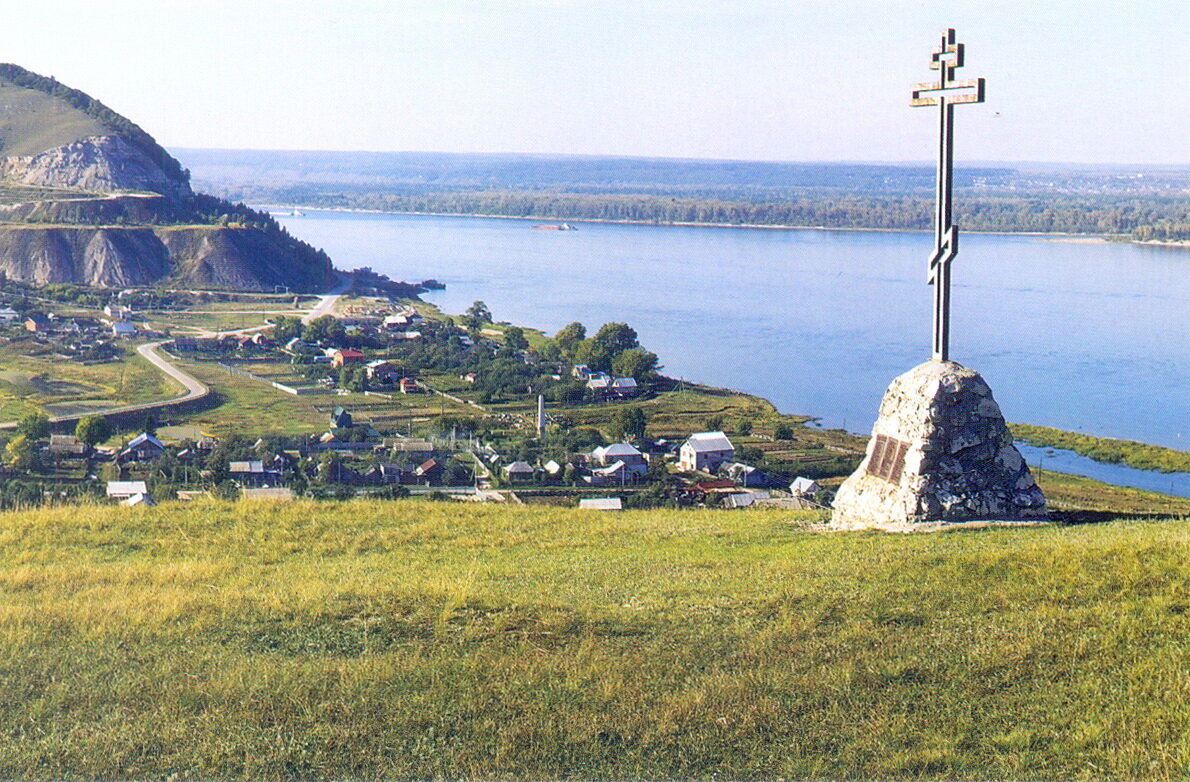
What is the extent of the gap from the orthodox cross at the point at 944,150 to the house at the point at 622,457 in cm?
1256

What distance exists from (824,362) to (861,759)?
107ft

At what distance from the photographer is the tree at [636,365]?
1271 inches

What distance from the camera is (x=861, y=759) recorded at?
4.18 m

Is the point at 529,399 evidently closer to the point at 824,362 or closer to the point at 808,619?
the point at 824,362

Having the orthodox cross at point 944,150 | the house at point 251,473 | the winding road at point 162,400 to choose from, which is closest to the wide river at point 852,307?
the winding road at point 162,400

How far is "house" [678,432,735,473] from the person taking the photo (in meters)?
21.9

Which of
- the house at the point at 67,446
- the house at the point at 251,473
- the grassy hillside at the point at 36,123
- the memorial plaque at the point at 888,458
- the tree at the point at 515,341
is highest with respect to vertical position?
the grassy hillside at the point at 36,123

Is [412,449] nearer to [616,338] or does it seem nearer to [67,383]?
[67,383]

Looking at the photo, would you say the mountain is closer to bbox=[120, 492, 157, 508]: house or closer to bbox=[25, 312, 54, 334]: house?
bbox=[25, 312, 54, 334]: house

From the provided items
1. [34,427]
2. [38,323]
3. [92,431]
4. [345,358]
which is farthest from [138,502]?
[38,323]

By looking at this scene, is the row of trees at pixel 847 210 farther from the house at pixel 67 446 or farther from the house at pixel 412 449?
the house at pixel 67 446

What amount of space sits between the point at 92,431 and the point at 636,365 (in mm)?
14475

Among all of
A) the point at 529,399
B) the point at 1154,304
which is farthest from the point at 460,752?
the point at 1154,304

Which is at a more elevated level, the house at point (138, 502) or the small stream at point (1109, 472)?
the house at point (138, 502)
